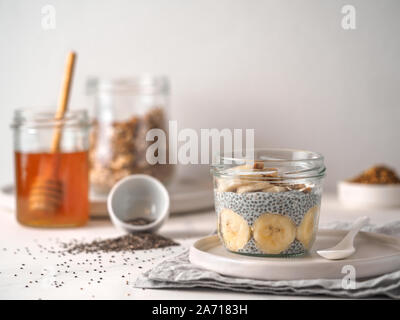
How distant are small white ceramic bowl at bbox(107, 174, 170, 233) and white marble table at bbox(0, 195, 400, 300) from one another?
54 millimetres

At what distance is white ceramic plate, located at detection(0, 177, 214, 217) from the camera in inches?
55.2

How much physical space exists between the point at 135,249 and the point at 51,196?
0.30 m

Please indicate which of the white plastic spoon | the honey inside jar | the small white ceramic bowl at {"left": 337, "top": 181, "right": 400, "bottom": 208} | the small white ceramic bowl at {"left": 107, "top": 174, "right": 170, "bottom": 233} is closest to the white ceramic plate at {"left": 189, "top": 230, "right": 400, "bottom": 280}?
the white plastic spoon

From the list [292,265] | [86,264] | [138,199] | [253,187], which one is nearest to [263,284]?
[292,265]

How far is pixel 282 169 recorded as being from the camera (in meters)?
0.90

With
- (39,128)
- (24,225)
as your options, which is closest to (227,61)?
(39,128)

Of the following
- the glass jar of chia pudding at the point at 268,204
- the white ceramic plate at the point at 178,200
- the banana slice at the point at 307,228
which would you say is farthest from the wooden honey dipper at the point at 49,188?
the banana slice at the point at 307,228

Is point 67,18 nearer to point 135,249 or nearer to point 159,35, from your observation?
point 159,35

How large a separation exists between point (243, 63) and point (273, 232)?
976mm

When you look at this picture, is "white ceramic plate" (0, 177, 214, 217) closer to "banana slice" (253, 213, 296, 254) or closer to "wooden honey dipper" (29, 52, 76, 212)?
"wooden honey dipper" (29, 52, 76, 212)

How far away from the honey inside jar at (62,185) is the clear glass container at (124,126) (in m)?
0.13

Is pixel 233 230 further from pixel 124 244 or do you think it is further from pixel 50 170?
pixel 50 170

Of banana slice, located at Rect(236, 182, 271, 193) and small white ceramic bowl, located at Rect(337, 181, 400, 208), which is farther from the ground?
banana slice, located at Rect(236, 182, 271, 193)

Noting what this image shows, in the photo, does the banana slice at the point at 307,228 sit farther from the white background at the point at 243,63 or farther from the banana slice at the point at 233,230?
the white background at the point at 243,63
